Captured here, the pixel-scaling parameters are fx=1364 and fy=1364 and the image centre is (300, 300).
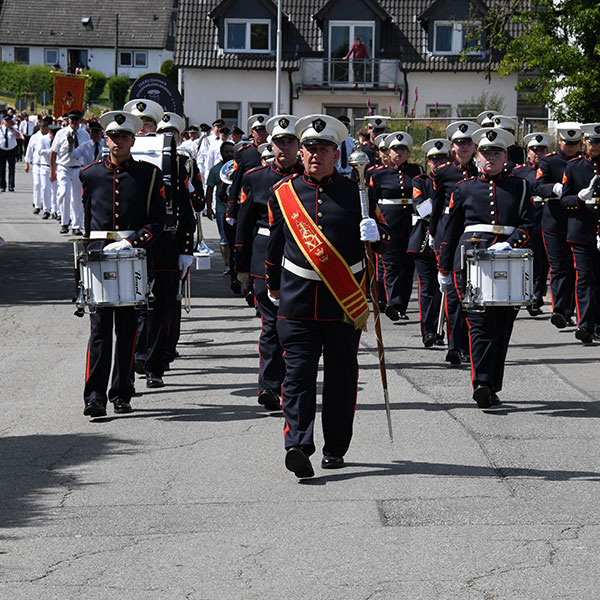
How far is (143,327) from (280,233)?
345 cm

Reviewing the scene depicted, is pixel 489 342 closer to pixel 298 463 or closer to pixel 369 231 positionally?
pixel 369 231

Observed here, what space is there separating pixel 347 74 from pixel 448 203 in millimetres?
42760

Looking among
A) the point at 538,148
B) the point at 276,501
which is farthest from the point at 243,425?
the point at 538,148

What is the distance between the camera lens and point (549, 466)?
325 inches

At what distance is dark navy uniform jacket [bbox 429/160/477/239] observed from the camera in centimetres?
1256

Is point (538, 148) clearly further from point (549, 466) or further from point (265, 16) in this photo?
point (265, 16)

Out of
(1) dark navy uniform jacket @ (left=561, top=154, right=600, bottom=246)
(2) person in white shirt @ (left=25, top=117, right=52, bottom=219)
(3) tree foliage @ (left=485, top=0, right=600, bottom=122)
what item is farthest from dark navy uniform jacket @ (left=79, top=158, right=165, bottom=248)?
(2) person in white shirt @ (left=25, top=117, right=52, bottom=219)

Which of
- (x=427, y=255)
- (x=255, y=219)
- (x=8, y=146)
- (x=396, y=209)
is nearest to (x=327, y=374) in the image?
(x=255, y=219)

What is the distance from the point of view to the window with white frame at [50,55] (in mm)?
112750

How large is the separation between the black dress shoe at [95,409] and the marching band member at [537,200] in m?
7.05

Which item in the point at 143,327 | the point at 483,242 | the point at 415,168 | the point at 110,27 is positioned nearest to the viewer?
the point at 483,242

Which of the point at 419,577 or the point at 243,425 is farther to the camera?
the point at 243,425

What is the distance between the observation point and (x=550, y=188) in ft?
49.0

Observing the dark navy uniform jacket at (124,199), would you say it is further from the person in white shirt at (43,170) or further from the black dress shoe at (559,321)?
the person in white shirt at (43,170)
